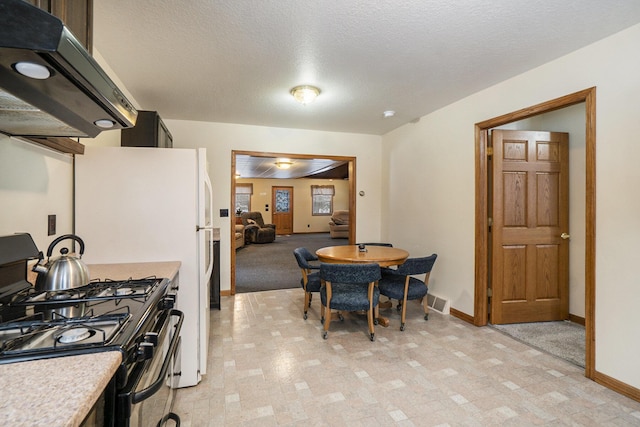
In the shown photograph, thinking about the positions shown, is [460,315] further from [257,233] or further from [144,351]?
[257,233]

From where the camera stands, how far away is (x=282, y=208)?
1249cm

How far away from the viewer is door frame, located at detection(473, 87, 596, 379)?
216 centimetres

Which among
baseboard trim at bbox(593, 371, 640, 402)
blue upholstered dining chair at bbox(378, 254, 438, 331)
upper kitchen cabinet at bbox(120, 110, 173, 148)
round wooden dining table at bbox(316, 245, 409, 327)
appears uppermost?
upper kitchen cabinet at bbox(120, 110, 173, 148)

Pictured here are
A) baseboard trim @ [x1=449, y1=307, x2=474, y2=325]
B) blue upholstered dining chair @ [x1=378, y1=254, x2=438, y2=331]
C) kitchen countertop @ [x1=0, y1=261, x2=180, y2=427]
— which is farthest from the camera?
baseboard trim @ [x1=449, y1=307, x2=474, y2=325]

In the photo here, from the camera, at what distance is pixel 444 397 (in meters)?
1.96

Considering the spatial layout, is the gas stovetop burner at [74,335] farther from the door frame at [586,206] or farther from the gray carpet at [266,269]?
the gray carpet at [266,269]

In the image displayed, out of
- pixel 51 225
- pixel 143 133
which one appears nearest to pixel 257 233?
pixel 143 133

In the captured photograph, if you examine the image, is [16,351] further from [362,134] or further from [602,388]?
[362,134]

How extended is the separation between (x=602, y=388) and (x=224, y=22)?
11.3ft

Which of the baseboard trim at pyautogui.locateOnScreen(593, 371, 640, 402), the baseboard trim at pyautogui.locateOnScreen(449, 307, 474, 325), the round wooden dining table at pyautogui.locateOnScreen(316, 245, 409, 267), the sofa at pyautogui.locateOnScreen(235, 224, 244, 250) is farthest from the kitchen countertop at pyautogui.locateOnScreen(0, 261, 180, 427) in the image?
the sofa at pyautogui.locateOnScreen(235, 224, 244, 250)

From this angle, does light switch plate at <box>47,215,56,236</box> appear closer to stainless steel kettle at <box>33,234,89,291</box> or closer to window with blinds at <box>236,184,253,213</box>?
stainless steel kettle at <box>33,234,89,291</box>

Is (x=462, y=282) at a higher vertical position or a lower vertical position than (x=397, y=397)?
higher

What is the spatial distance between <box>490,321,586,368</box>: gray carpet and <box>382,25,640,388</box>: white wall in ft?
1.31

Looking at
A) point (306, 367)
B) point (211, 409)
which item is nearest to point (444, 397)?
point (306, 367)
